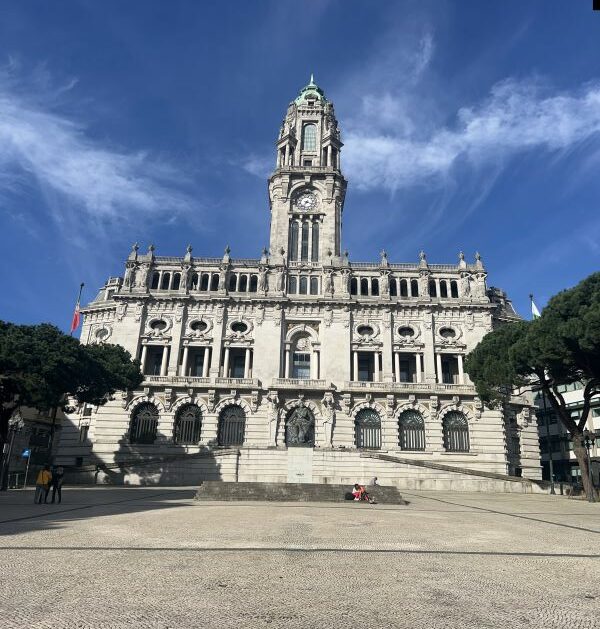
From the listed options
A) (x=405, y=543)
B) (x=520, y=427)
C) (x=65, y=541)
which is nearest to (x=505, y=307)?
(x=520, y=427)

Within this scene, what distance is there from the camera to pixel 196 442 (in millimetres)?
51656

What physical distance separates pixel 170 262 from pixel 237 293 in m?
9.61

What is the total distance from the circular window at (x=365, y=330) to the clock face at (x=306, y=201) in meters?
18.4

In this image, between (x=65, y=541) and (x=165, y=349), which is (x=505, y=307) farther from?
(x=65, y=541)

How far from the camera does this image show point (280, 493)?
1228 inches

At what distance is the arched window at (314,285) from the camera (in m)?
59.3

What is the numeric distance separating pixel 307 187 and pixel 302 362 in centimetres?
2481

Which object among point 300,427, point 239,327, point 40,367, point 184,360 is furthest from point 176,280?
point 40,367

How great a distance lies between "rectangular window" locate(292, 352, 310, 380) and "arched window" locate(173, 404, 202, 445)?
464 inches

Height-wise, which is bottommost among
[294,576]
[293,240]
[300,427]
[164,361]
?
[294,576]

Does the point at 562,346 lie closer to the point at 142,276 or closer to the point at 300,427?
the point at 300,427

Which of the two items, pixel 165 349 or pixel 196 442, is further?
pixel 165 349

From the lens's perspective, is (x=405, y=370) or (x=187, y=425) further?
(x=405, y=370)

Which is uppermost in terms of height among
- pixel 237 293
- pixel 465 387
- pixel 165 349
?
pixel 237 293
